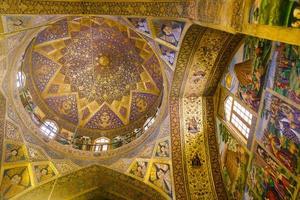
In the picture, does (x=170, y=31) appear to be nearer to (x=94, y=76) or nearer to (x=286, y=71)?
(x=286, y=71)

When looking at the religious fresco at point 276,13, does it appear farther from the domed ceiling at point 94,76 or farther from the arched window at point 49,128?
the arched window at point 49,128

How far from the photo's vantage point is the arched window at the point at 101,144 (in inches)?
483

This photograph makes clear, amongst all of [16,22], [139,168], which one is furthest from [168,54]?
[16,22]

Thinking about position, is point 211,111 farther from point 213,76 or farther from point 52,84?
point 52,84

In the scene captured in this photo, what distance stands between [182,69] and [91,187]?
254 inches

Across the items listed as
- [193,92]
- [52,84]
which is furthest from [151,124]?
[52,84]

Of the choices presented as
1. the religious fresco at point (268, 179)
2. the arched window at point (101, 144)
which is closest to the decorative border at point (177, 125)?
the religious fresco at point (268, 179)

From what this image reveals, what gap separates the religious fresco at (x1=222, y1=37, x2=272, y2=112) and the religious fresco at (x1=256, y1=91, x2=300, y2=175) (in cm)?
57

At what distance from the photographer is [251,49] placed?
7.68m

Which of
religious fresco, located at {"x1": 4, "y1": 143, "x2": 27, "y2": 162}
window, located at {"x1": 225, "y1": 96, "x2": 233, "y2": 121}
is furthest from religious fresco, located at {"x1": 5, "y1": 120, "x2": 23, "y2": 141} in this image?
window, located at {"x1": 225, "y1": 96, "x2": 233, "y2": 121}

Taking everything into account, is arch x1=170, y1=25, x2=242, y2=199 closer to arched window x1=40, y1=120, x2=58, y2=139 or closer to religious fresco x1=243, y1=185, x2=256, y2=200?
religious fresco x1=243, y1=185, x2=256, y2=200

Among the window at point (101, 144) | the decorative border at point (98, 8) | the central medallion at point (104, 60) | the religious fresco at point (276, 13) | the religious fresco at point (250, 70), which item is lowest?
the window at point (101, 144)

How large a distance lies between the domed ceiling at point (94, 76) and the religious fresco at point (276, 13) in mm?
8160

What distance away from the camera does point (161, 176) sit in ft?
35.1
